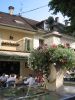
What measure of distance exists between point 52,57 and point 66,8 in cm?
327

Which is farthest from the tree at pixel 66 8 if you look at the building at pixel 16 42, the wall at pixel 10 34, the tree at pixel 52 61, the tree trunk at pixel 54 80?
the wall at pixel 10 34

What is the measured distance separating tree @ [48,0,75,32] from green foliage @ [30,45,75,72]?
7.67 ft

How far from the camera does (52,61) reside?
14.4m

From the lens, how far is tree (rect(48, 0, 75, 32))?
1518 centimetres

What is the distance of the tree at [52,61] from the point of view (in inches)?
550

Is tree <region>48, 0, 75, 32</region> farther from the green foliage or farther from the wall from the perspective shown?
the wall

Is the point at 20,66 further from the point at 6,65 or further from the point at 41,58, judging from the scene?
the point at 41,58

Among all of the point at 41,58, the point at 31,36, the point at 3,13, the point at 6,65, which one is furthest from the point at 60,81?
the point at 3,13

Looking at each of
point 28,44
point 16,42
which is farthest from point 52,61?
point 28,44

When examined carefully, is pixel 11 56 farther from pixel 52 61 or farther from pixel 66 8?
pixel 52 61

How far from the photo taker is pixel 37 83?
643 inches

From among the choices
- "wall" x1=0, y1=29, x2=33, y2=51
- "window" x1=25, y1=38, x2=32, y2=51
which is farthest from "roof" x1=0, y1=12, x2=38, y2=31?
"window" x1=25, y1=38, x2=32, y2=51

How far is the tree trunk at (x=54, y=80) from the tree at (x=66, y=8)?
298 centimetres

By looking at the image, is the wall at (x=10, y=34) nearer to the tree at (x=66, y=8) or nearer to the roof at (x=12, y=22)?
the roof at (x=12, y=22)
